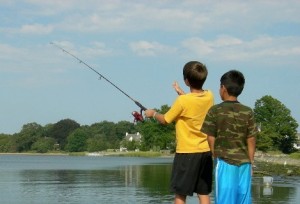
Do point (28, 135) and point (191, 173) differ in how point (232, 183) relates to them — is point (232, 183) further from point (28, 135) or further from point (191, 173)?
point (28, 135)

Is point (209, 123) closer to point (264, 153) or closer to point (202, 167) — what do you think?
point (202, 167)

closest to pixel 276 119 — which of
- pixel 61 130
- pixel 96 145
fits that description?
pixel 96 145

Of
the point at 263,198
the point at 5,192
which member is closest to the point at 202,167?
the point at 263,198

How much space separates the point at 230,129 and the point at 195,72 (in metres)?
0.74

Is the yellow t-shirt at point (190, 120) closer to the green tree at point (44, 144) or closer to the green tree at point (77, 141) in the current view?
the green tree at point (77, 141)

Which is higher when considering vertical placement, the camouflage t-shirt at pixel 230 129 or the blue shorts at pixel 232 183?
the camouflage t-shirt at pixel 230 129

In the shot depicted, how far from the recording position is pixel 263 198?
2495cm

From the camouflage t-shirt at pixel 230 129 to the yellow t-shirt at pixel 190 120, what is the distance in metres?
0.32

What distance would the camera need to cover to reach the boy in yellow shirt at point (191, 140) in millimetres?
6262

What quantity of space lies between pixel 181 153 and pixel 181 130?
0.84 feet

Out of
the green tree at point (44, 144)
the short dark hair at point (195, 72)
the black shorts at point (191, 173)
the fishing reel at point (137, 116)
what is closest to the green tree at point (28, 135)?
the green tree at point (44, 144)

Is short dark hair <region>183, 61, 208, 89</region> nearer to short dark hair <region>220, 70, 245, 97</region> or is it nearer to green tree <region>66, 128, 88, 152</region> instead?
short dark hair <region>220, 70, 245, 97</region>

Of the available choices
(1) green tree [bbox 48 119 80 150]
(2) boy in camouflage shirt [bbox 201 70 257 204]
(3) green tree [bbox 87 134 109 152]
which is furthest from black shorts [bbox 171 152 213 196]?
(1) green tree [bbox 48 119 80 150]

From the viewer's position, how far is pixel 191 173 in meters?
6.29
